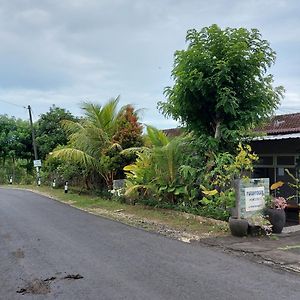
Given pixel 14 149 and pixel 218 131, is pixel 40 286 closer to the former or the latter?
pixel 218 131

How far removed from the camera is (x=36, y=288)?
594 cm

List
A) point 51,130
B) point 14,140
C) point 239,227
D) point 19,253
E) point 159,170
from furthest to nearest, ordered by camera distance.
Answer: point 14,140 → point 51,130 → point 159,170 → point 239,227 → point 19,253

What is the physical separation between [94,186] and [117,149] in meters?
3.72

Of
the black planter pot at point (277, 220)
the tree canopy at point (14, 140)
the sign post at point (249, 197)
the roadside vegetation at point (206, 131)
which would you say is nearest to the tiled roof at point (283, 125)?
the roadside vegetation at point (206, 131)

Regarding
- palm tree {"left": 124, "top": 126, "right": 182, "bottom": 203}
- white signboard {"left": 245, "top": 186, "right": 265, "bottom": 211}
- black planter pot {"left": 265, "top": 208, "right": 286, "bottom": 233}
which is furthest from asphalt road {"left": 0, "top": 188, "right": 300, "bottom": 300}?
palm tree {"left": 124, "top": 126, "right": 182, "bottom": 203}

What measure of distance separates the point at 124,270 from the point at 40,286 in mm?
1455

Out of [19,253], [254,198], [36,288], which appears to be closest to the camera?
[36,288]

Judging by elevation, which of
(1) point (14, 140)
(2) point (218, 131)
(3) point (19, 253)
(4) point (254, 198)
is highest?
(1) point (14, 140)

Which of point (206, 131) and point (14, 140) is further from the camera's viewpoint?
point (14, 140)

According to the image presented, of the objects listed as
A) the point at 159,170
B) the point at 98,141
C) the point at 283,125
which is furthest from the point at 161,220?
the point at 98,141

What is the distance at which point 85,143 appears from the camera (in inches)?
825

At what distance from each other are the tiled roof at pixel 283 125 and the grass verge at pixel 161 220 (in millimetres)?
4919

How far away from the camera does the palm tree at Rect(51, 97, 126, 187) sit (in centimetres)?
2041

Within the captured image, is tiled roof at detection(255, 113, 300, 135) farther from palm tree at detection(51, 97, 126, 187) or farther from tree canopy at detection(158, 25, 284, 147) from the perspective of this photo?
palm tree at detection(51, 97, 126, 187)
